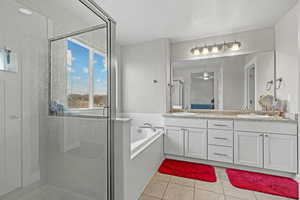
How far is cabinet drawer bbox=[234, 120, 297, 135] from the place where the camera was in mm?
1925

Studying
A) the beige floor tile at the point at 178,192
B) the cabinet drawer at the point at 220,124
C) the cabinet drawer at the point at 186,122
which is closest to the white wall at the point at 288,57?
the cabinet drawer at the point at 220,124

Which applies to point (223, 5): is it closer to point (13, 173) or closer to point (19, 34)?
point (19, 34)

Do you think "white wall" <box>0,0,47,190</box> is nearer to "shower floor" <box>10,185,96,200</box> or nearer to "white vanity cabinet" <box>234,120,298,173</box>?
"shower floor" <box>10,185,96,200</box>

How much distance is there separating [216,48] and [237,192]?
239 cm

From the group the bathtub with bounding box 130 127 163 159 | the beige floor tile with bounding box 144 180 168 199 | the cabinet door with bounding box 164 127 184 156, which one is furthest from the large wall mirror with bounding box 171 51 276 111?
the beige floor tile with bounding box 144 180 168 199

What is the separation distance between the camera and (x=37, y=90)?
1.00 m

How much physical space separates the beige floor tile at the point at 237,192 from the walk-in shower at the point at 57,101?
1.41 m

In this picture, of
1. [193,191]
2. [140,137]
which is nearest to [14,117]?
[193,191]

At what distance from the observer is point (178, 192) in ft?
5.54

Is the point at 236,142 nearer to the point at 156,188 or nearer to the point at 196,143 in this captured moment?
the point at 196,143

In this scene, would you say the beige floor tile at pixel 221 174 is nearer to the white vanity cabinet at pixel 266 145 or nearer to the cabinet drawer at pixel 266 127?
the white vanity cabinet at pixel 266 145

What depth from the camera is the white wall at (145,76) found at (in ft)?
9.75

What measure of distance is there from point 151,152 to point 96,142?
0.96 meters

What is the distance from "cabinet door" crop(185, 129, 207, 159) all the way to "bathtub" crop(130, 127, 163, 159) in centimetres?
51
